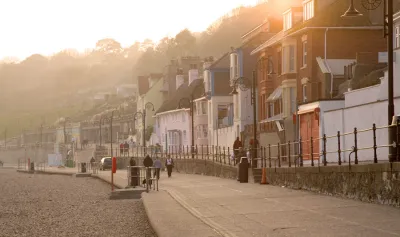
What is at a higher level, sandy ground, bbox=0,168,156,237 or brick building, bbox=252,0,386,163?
brick building, bbox=252,0,386,163

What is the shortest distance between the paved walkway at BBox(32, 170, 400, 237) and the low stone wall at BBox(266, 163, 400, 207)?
0.34 m

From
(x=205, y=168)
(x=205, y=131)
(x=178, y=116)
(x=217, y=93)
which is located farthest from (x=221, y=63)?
(x=205, y=168)

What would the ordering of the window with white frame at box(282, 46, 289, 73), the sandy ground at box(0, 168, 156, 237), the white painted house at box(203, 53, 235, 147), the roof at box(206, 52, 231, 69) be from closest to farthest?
the sandy ground at box(0, 168, 156, 237) → the window with white frame at box(282, 46, 289, 73) → the white painted house at box(203, 53, 235, 147) → the roof at box(206, 52, 231, 69)

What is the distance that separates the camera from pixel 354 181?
24.1m

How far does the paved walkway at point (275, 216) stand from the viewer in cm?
1734

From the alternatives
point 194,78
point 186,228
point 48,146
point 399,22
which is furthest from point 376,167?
point 48,146

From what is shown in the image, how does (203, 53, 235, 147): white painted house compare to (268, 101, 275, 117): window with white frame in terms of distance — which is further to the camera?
(203, 53, 235, 147): white painted house

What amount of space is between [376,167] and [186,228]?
5.74 metres

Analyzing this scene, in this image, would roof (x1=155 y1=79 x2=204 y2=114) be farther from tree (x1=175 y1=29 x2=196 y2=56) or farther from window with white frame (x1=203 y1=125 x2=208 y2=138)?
tree (x1=175 y1=29 x2=196 y2=56)

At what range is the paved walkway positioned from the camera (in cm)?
1734

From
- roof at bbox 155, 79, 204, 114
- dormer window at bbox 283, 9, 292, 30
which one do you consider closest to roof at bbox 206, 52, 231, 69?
roof at bbox 155, 79, 204, 114

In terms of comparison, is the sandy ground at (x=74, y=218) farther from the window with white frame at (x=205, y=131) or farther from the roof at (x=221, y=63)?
the window with white frame at (x=205, y=131)

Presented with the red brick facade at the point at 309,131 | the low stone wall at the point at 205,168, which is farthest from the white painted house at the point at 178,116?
the red brick facade at the point at 309,131

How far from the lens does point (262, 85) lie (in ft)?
208
